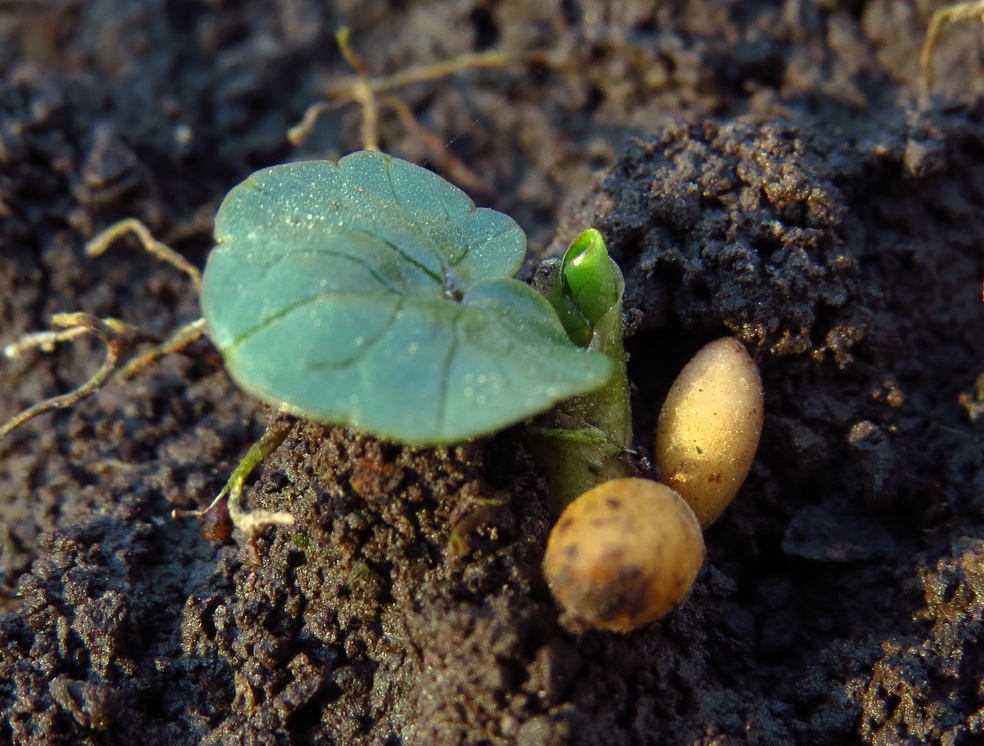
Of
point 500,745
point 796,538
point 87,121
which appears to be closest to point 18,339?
point 87,121

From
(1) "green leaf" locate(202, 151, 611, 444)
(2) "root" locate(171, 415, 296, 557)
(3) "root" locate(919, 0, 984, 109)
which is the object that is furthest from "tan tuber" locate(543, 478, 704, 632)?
(3) "root" locate(919, 0, 984, 109)

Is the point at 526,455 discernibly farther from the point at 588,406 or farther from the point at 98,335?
the point at 98,335

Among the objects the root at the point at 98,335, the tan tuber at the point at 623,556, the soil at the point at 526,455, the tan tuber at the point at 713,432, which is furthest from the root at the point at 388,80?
the tan tuber at the point at 623,556

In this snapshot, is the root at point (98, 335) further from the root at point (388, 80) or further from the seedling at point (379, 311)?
the root at point (388, 80)

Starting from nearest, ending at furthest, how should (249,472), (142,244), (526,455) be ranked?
(526,455), (249,472), (142,244)

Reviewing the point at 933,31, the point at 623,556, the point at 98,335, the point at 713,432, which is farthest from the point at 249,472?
the point at 933,31

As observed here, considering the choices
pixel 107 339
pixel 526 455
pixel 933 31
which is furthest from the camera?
pixel 933 31

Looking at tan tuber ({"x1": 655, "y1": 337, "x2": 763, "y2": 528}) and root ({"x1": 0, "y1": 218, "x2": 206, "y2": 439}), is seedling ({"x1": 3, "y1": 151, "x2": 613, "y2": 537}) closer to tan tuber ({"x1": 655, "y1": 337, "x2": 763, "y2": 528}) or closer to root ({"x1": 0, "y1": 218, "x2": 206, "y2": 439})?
tan tuber ({"x1": 655, "y1": 337, "x2": 763, "y2": 528})
